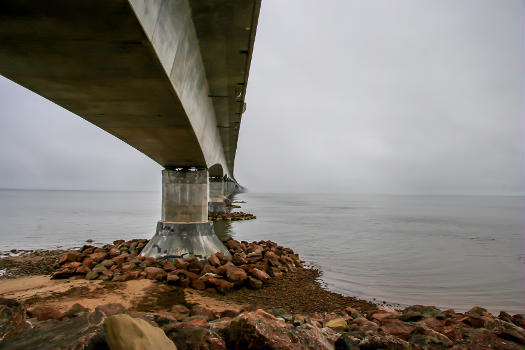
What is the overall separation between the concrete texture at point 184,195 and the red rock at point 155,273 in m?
2.49

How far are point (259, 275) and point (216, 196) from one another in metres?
27.1

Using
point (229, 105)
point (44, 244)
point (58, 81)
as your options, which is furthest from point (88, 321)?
point (44, 244)

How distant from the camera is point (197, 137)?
898cm

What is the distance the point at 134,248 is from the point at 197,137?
595 cm

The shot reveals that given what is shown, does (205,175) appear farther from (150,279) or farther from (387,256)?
(387,256)

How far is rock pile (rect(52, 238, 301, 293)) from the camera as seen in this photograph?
31.5 feet

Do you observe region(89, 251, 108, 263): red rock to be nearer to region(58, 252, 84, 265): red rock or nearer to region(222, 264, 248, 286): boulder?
region(58, 252, 84, 265): red rock

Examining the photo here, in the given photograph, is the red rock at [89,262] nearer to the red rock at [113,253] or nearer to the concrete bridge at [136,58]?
the red rock at [113,253]

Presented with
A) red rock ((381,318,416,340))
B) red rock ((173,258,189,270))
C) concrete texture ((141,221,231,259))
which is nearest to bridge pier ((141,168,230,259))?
concrete texture ((141,221,231,259))

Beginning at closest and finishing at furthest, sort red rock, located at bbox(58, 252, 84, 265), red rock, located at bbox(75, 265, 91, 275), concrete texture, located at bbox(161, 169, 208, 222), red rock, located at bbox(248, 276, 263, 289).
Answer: red rock, located at bbox(248, 276, 263, 289) < red rock, located at bbox(75, 265, 91, 275) < red rock, located at bbox(58, 252, 84, 265) < concrete texture, located at bbox(161, 169, 208, 222)

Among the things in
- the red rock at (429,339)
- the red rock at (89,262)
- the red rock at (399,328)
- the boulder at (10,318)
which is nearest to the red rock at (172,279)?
the red rock at (89,262)

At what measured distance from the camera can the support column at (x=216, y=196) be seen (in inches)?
1437

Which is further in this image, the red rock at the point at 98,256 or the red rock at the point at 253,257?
the red rock at the point at 253,257

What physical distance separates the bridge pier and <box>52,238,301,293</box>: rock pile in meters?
0.44
